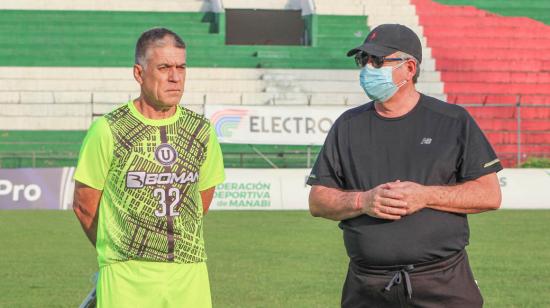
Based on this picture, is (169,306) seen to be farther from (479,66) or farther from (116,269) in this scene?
(479,66)

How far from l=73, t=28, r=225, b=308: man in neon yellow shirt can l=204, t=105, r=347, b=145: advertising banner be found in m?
23.6

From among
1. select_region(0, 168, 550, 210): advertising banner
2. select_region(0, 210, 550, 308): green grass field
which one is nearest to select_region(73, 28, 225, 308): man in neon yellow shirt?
select_region(0, 210, 550, 308): green grass field

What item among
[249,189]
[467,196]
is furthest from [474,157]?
[249,189]

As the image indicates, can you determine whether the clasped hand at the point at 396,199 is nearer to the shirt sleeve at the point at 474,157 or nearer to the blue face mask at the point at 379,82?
the shirt sleeve at the point at 474,157

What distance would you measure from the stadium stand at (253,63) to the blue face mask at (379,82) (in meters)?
25.9

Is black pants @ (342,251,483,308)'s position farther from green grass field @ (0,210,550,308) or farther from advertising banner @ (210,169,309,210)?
advertising banner @ (210,169,309,210)

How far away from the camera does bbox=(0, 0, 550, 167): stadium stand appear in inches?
1359

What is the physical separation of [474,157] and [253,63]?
105 feet

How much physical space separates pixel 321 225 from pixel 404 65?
17074 mm

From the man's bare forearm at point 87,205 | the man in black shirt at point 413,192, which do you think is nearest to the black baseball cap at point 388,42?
the man in black shirt at point 413,192

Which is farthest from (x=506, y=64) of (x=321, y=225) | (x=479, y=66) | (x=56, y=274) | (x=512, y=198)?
(x=56, y=274)

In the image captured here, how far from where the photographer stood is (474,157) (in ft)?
18.9

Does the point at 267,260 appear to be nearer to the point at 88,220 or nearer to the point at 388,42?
the point at 88,220

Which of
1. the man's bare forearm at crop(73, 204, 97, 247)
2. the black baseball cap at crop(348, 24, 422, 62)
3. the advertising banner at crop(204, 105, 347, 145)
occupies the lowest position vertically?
the man's bare forearm at crop(73, 204, 97, 247)
